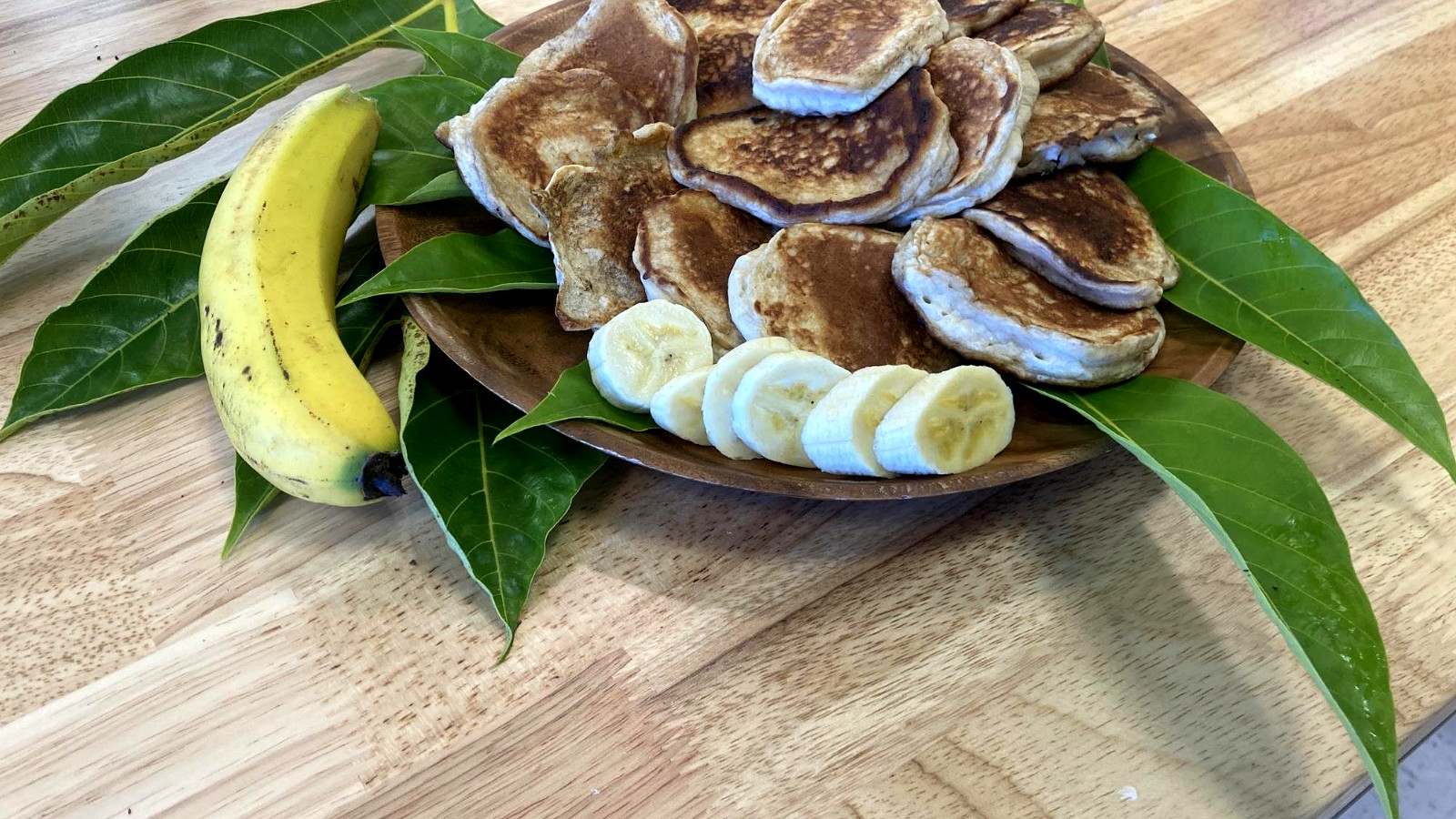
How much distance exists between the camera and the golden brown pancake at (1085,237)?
1.50 meters

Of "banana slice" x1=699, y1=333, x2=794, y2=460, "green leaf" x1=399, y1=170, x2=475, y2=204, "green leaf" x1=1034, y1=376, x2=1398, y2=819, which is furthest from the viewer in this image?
"green leaf" x1=399, y1=170, x2=475, y2=204

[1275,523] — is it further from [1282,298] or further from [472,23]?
[472,23]

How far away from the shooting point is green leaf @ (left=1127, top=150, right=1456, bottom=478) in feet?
4.70

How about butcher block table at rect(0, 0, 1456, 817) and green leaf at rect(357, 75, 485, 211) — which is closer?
butcher block table at rect(0, 0, 1456, 817)

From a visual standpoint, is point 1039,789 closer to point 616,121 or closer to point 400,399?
point 400,399

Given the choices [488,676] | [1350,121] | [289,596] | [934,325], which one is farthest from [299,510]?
[1350,121]

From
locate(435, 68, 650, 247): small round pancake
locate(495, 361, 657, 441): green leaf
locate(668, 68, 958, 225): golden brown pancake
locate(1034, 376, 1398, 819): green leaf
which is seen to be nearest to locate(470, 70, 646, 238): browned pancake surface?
locate(435, 68, 650, 247): small round pancake

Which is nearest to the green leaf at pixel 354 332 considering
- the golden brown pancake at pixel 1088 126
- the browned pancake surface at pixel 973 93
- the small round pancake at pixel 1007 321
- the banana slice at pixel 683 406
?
the banana slice at pixel 683 406

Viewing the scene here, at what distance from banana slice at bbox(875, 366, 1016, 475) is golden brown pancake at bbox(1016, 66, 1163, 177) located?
0.48 metres

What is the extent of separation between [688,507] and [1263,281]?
940 millimetres

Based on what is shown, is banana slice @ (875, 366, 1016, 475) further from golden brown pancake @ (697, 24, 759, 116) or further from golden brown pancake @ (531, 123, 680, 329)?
golden brown pancake @ (697, 24, 759, 116)

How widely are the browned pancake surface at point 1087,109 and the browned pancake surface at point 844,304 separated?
344mm

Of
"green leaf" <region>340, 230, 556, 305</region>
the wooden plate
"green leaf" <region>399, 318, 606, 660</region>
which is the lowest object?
"green leaf" <region>399, 318, 606, 660</region>

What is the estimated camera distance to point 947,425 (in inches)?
51.1
